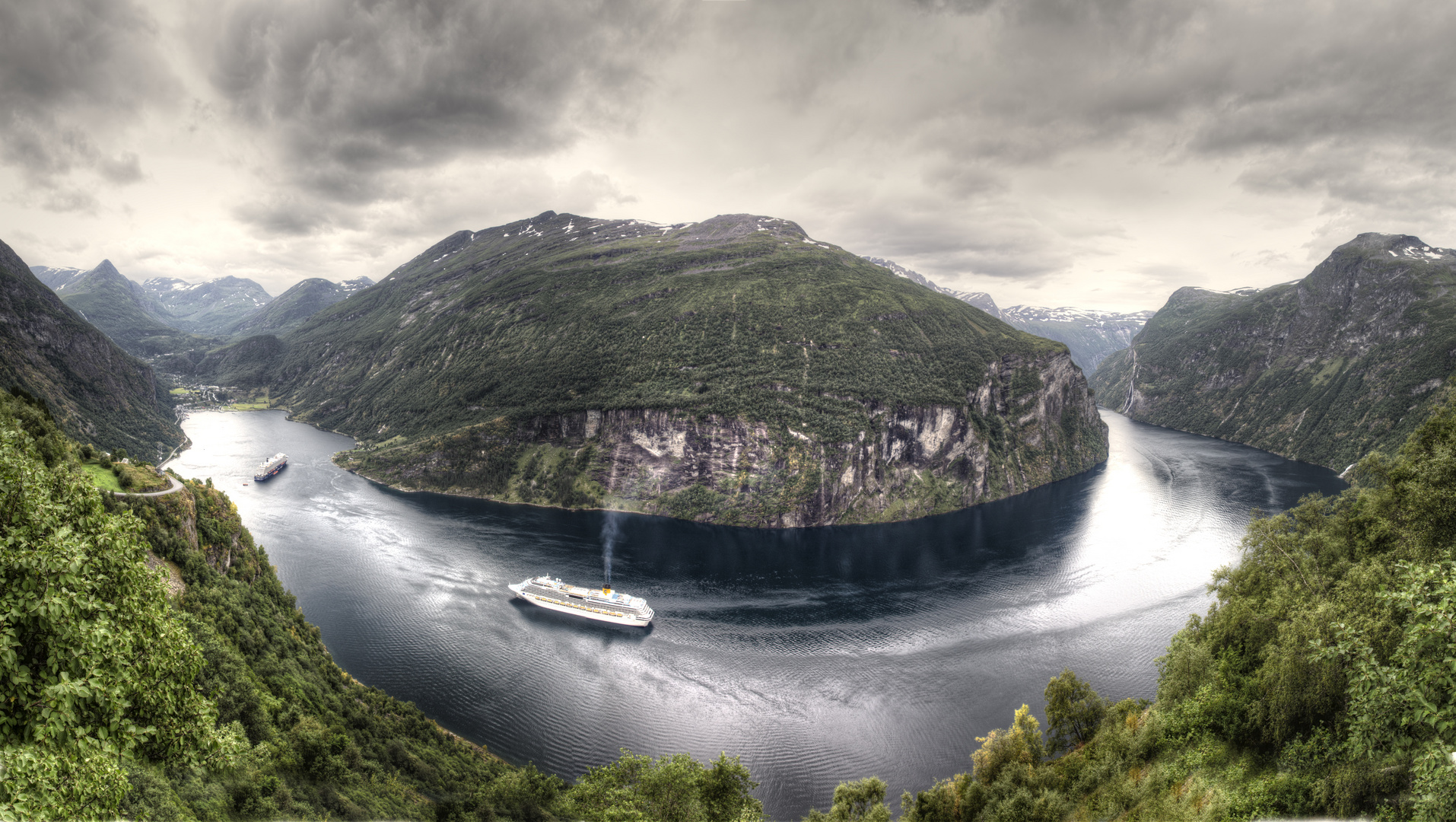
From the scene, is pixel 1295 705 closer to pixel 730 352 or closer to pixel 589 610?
pixel 589 610

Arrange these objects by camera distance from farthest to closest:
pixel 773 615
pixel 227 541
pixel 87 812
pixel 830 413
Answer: pixel 830 413, pixel 773 615, pixel 227 541, pixel 87 812

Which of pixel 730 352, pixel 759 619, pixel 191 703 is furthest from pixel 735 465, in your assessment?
pixel 191 703

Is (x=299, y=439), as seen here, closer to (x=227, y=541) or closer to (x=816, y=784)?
(x=227, y=541)

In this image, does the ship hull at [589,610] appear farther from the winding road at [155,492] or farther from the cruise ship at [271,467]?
the cruise ship at [271,467]

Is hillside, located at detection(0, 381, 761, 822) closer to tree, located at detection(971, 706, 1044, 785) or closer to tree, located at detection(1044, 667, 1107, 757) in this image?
tree, located at detection(971, 706, 1044, 785)

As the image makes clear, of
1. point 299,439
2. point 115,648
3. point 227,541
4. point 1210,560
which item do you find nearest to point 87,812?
point 115,648

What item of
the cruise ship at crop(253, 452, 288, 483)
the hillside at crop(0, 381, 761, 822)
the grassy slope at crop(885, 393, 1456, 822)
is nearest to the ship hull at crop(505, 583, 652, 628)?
the hillside at crop(0, 381, 761, 822)

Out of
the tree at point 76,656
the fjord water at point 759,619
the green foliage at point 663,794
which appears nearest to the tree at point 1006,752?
the fjord water at point 759,619
